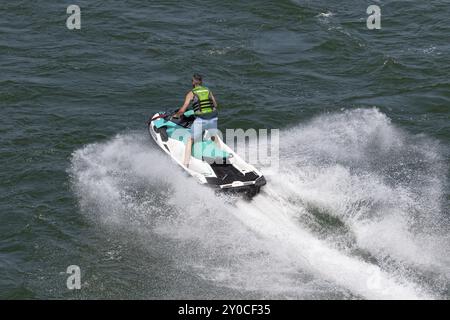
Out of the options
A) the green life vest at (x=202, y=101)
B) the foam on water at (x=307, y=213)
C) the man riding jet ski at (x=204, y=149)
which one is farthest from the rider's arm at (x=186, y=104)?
the foam on water at (x=307, y=213)

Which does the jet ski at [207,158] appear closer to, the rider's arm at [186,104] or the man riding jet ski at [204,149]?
the man riding jet ski at [204,149]

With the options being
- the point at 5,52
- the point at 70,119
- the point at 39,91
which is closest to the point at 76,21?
the point at 5,52

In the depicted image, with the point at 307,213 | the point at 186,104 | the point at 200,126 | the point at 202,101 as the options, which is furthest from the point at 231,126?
the point at 307,213

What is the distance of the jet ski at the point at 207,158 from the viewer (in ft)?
67.7

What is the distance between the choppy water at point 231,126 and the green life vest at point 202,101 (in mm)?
1845

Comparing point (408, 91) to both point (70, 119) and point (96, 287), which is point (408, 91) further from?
point (96, 287)

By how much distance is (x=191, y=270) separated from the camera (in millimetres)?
19016

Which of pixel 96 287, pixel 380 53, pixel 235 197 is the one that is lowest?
pixel 96 287

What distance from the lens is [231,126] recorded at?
2622 centimetres

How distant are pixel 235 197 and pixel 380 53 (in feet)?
42.5

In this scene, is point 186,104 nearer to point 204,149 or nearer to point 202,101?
point 202,101

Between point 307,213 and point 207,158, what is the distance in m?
3.15

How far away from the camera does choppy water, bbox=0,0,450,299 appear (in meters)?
18.9
